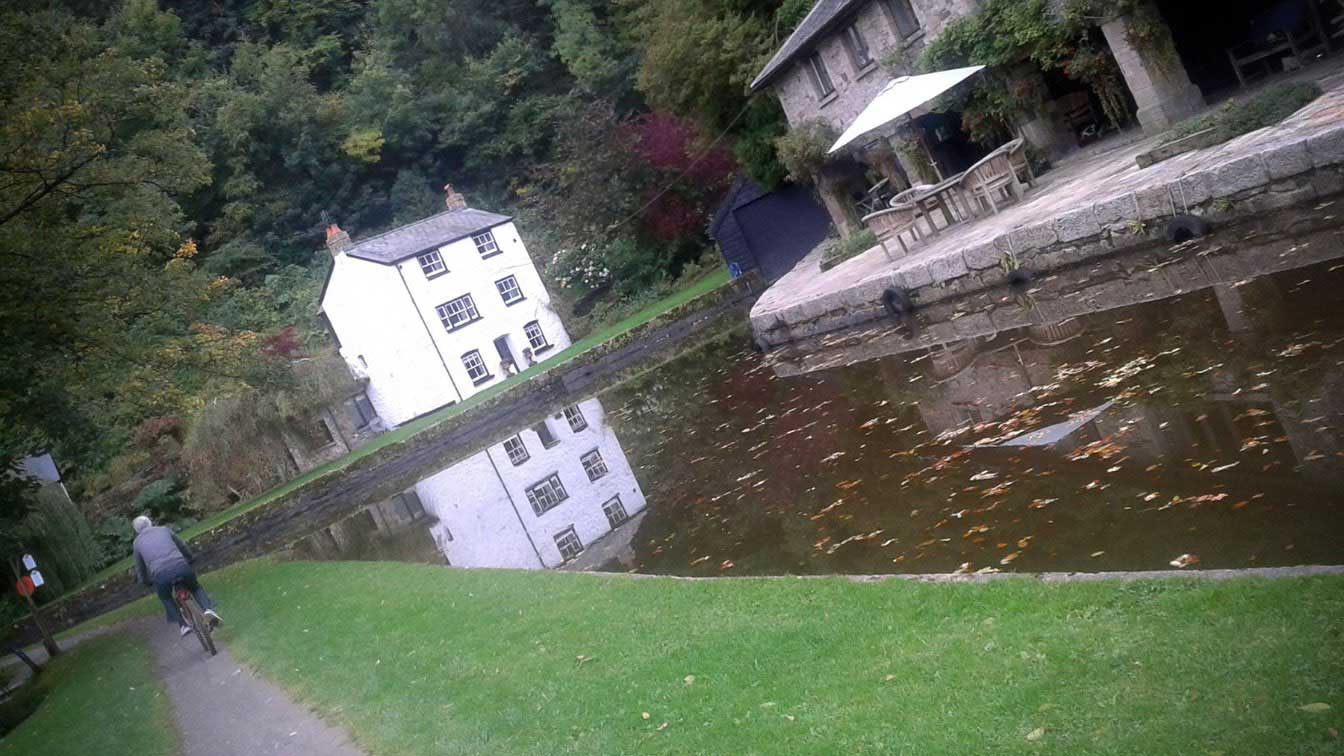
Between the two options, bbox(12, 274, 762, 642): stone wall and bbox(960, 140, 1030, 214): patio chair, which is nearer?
bbox(960, 140, 1030, 214): patio chair

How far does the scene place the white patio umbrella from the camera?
1970 cm

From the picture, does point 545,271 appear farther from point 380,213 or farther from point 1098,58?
point 1098,58

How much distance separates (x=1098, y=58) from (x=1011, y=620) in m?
16.8

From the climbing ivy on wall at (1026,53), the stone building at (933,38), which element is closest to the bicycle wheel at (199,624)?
the stone building at (933,38)

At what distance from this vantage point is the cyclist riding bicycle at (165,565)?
1298 cm

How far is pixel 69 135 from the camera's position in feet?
55.1

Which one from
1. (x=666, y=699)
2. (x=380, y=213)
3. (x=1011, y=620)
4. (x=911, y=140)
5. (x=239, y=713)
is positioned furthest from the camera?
(x=380, y=213)

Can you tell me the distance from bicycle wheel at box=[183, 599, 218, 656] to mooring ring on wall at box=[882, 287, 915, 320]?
37.5 feet

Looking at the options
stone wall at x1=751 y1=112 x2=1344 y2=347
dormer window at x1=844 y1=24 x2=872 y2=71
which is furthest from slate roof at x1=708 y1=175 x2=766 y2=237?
stone wall at x1=751 y1=112 x2=1344 y2=347

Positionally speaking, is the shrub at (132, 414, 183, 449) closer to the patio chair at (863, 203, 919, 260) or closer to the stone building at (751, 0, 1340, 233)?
the stone building at (751, 0, 1340, 233)

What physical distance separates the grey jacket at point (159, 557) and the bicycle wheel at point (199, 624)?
490mm

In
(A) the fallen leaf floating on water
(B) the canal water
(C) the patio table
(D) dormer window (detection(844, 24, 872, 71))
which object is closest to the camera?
(A) the fallen leaf floating on water

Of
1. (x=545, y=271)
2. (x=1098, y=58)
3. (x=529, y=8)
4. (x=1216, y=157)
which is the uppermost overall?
(x=529, y=8)

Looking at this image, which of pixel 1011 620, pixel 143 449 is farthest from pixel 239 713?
pixel 143 449
